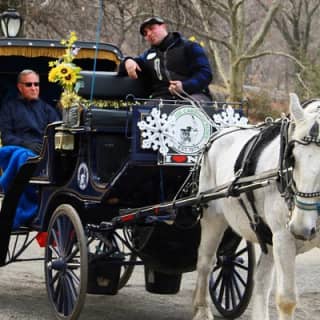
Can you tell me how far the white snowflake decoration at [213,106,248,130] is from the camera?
6996 millimetres

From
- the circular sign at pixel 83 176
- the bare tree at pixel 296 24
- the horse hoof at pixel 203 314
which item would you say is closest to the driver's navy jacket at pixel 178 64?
the circular sign at pixel 83 176

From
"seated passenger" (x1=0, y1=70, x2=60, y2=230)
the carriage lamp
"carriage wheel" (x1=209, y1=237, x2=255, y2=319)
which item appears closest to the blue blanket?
"seated passenger" (x1=0, y1=70, x2=60, y2=230)

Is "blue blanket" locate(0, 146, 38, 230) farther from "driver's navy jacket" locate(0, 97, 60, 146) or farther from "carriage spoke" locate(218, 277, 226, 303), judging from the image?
"carriage spoke" locate(218, 277, 226, 303)

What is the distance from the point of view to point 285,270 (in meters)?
5.50

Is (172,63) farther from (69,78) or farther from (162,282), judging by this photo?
(162,282)

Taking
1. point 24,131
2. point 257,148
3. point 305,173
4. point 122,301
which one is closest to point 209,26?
point 24,131

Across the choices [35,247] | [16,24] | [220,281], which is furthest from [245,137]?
[16,24]

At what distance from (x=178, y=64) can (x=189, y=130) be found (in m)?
0.76

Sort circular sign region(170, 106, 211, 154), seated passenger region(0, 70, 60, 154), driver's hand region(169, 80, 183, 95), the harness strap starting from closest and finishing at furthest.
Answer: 1. the harness strap
2. circular sign region(170, 106, 211, 154)
3. driver's hand region(169, 80, 183, 95)
4. seated passenger region(0, 70, 60, 154)

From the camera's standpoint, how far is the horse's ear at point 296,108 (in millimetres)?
5188

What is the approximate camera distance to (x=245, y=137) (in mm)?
6582

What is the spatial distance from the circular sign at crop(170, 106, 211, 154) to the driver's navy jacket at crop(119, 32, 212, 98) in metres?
0.41

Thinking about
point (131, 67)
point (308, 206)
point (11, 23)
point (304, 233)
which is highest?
point (11, 23)

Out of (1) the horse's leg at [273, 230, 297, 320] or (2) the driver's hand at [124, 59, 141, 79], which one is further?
(2) the driver's hand at [124, 59, 141, 79]
